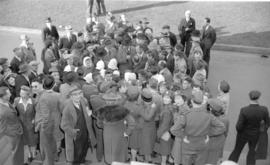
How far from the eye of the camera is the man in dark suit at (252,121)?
23.2 feet

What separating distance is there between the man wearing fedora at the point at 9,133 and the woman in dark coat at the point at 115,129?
1.46 m

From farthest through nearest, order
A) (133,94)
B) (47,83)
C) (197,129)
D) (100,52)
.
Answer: (100,52)
(133,94)
(47,83)
(197,129)

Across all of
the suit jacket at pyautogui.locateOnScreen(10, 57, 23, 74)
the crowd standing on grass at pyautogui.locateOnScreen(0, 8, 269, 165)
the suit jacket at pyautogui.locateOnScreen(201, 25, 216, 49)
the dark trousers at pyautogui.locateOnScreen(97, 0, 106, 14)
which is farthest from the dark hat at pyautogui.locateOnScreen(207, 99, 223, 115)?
the dark trousers at pyautogui.locateOnScreen(97, 0, 106, 14)

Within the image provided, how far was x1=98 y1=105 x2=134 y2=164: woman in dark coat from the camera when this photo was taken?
22.4 feet

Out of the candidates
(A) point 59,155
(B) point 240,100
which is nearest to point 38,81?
(A) point 59,155

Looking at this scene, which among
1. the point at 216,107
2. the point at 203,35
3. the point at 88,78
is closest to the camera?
the point at 216,107

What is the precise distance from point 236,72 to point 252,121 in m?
5.60

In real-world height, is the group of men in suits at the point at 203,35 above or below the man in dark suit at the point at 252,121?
above

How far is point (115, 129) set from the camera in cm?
698

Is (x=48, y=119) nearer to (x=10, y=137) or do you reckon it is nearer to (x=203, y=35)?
(x=10, y=137)

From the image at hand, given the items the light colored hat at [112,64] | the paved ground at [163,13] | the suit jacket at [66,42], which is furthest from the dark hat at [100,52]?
the paved ground at [163,13]

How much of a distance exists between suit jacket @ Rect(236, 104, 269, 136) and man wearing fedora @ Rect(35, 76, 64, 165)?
10.9 feet

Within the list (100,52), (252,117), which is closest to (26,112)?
(100,52)

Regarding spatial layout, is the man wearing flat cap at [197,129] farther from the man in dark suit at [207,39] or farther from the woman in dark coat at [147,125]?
the man in dark suit at [207,39]
